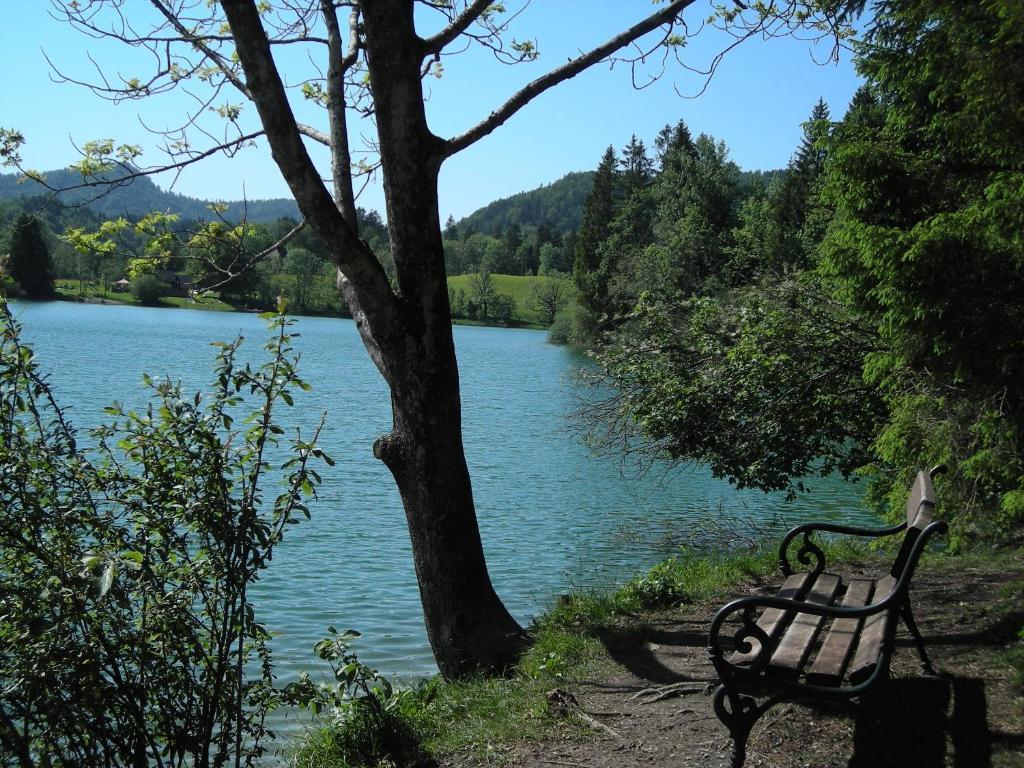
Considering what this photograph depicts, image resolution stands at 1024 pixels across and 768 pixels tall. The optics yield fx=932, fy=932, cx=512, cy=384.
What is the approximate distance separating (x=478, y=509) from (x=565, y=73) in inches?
418

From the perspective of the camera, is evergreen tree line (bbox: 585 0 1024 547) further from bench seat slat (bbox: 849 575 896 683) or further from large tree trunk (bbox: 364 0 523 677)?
large tree trunk (bbox: 364 0 523 677)

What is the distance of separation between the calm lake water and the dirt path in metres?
2.85

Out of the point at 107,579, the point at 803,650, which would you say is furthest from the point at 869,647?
the point at 107,579

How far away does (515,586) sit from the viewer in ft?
38.2

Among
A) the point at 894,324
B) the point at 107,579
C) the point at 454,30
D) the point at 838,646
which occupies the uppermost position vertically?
the point at 454,30

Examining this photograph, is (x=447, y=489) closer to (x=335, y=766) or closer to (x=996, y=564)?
(x=335, y=766)

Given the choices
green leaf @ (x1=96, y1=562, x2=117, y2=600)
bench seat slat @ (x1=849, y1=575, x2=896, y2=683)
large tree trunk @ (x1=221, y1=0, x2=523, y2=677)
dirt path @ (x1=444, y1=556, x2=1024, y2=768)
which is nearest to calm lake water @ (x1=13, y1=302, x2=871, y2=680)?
large tree trunk @ (x1=221, y1=0, x2=523, y2=677)

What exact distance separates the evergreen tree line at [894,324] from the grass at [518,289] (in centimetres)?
9117

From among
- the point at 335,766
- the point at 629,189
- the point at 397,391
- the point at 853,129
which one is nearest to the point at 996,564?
the point at 853,129

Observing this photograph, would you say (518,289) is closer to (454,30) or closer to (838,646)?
(454,30)

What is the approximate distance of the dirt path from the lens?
160 inches

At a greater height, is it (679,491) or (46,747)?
(46,747)

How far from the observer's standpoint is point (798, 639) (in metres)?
4.17

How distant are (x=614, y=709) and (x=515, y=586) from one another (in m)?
6.74
